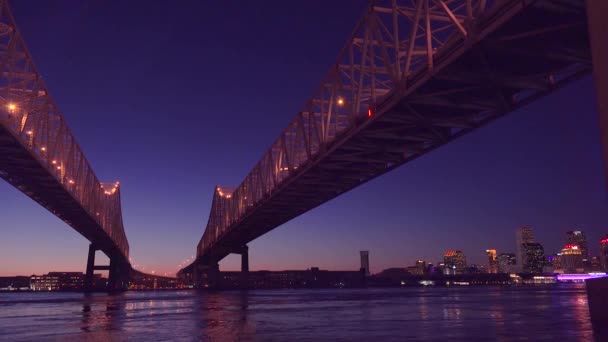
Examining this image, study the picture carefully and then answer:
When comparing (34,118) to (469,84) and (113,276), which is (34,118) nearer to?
(469,84)

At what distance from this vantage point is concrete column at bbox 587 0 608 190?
7.65 meters

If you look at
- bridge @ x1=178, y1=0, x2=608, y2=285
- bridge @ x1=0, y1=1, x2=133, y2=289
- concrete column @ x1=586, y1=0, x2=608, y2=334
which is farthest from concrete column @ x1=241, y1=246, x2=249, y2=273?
concrete column @ x1=586, y1=0, x2=608, y2=334

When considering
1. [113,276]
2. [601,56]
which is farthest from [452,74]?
[113,276]

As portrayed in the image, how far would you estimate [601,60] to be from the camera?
7730mm

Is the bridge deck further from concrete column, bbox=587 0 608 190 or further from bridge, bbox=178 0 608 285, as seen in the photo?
concrete column, bbox=587 0 608 190

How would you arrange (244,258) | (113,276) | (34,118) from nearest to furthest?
1. (34,118)
2. (244,258)
3. (113,276)

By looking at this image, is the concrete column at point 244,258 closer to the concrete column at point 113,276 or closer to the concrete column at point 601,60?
the concrete column at point 113,276

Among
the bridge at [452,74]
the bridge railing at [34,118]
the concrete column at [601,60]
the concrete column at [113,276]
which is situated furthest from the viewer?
the concrete column at [113,276]

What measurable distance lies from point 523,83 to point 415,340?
1390 centimetres

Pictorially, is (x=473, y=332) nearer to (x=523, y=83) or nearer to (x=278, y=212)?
(x=523, y=83)

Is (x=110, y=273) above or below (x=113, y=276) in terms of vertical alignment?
above

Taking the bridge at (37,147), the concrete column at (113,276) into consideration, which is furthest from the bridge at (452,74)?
the concrete column at (113,276)

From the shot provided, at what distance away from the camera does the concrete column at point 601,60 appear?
7.65 metres

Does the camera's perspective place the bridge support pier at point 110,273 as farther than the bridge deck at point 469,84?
Yes
